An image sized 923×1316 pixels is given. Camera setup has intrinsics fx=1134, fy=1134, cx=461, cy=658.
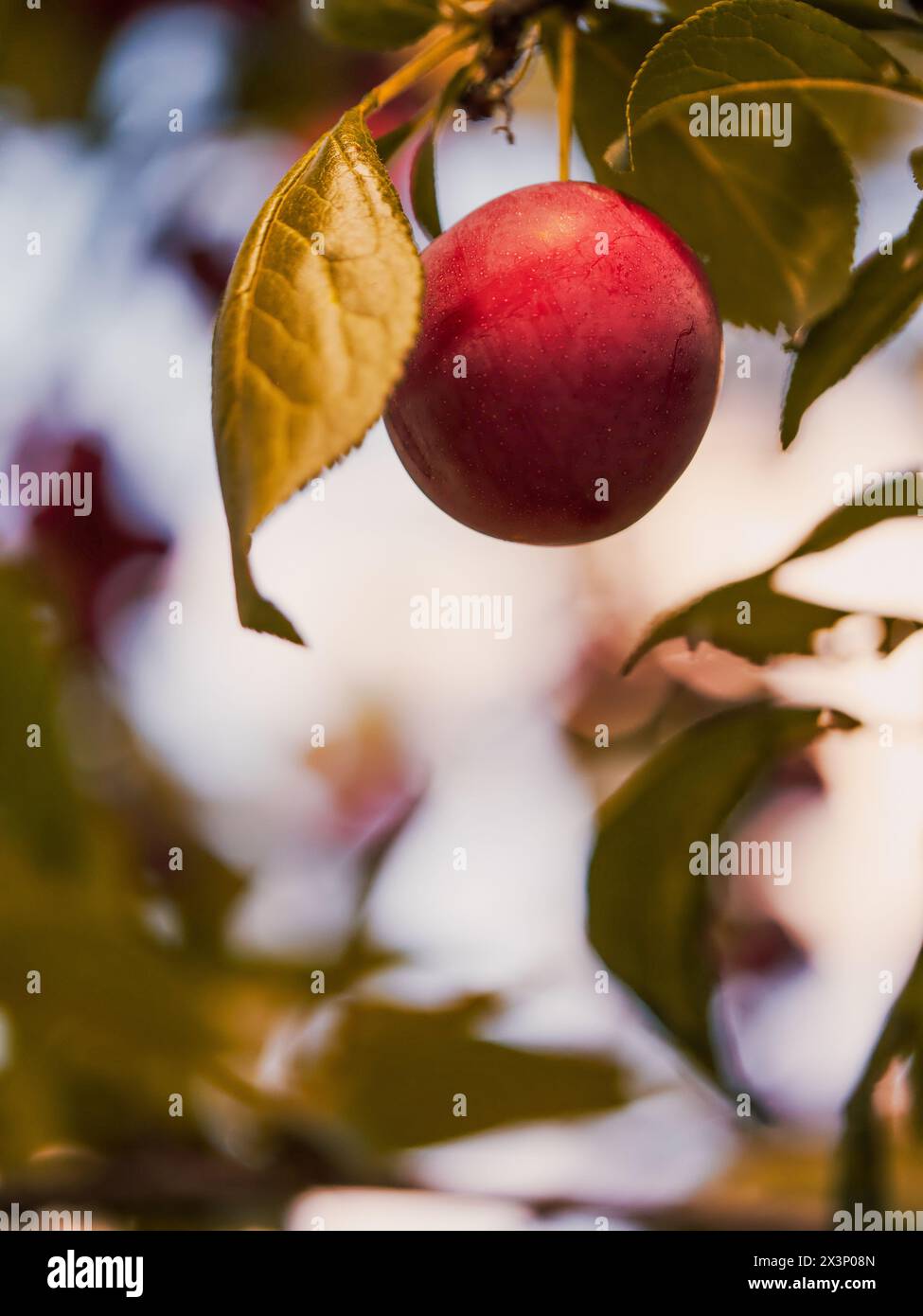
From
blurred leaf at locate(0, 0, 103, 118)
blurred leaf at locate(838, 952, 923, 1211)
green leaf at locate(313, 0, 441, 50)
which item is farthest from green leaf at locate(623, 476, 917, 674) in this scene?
blurred leaf at locate(0, 0, 103, 118)

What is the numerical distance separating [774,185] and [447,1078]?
28.6 inches

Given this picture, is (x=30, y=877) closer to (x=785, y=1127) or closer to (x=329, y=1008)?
(x=329, y=1008)

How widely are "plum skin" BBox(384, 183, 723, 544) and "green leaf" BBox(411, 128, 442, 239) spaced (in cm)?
11

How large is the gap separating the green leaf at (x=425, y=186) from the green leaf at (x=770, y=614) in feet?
0.74

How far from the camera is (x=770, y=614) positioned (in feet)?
2.08

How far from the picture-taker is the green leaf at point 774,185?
44 cm

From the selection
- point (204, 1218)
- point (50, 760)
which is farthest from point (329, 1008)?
point (50, 760)

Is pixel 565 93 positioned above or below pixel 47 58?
below

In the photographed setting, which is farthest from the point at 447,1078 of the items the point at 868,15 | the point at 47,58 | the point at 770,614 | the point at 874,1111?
the point at 47,58

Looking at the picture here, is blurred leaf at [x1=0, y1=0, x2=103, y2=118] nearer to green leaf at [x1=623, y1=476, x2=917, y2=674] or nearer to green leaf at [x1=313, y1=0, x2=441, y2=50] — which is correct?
green leaf at [x1=313, y1=0, x2=441, y2=50]

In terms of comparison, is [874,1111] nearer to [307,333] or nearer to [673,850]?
[673,850]

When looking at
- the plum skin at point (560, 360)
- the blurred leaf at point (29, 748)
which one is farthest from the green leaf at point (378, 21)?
the blurred leaf at point (29, 748)

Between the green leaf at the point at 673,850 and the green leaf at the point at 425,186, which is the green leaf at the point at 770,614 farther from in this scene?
the green leaf at the point at 425,186

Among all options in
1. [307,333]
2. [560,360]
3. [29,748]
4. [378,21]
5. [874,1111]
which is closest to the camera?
[307,333]
